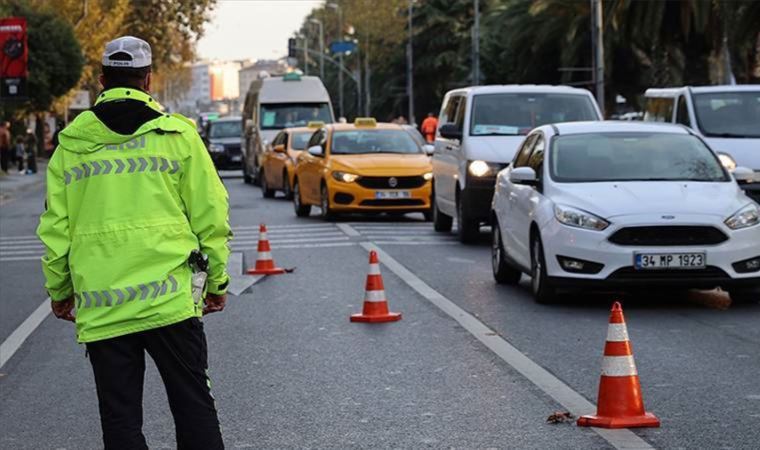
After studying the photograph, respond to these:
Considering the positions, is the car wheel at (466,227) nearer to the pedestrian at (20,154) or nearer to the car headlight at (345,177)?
the car headlight at (345,177)

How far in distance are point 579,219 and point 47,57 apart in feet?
166

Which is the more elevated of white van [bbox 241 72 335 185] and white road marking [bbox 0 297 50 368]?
white van [bbox 241 72 335 185]

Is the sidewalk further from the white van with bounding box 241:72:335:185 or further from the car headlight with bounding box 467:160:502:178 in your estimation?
the car headlight with bounding box 467:160:502:178

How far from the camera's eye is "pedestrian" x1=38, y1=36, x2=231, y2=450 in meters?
5.27

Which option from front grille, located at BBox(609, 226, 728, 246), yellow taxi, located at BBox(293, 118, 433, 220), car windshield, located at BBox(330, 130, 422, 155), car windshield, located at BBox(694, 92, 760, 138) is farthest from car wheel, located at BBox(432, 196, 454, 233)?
front grille, located at BBox(609, 226, 728, 246)

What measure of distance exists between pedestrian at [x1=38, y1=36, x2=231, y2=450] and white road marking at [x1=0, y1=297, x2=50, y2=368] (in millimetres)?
5741

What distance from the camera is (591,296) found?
47.5 feet

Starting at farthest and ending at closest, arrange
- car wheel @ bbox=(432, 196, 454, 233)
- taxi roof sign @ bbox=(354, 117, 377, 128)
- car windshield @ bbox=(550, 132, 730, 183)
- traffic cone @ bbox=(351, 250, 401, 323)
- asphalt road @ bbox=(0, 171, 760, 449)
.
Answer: taxi roof sign @ bbox=(354, 117, 377, 128), car wheel @ bbox=(432, 196, 454, 233), car windshield @ bbox=(550, 132, 730, 183), traffic cone @ bbox=(351, 250, 401, 323), asphalt road @ bbox=(0, 171, 760, 449)

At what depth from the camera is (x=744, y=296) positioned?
540 inches

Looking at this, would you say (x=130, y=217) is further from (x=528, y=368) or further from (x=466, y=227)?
(x=466, y=227)

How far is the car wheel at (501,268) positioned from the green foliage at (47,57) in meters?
46.9

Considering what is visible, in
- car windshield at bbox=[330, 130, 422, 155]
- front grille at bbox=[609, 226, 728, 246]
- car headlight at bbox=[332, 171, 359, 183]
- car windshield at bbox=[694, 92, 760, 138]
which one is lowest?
car headlight at bbox=[332, 171, 359, 183]

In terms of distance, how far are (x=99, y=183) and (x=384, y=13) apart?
100104mm

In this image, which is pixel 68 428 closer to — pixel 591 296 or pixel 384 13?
pixel 591 296
